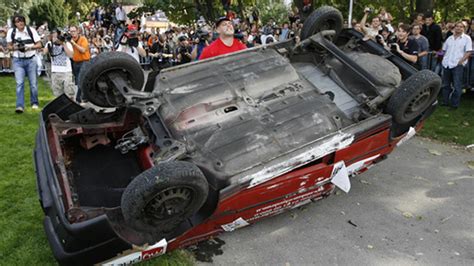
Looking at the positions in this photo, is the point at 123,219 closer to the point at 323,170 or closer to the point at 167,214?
the point at 167,214

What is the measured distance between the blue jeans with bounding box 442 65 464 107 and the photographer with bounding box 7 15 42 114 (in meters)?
7.71

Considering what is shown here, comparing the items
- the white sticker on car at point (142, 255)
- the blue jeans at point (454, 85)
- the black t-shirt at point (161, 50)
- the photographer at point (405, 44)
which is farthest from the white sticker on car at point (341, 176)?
the black t-shirt at point (161, 50)

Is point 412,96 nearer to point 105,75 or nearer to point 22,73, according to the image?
point 105,75

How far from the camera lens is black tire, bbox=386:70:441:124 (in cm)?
414

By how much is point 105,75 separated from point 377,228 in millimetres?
3074

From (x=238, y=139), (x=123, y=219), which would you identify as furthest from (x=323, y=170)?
(x=123, y=219)

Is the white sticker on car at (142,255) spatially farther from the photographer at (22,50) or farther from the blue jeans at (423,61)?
the blue jeans at (423,61)

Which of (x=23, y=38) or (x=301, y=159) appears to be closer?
(x=301, y=159)

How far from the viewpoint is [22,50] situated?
24.7 feet

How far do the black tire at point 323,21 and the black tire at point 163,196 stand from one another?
298 centimetres

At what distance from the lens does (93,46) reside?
42.7 feet

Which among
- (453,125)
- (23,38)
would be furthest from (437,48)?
(23,38)

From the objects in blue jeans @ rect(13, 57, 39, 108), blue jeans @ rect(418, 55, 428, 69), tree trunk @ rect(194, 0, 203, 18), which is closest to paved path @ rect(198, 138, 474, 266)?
blue jeans @ rect(418, 55, 428, 69)

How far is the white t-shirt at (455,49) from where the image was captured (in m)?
8.45
